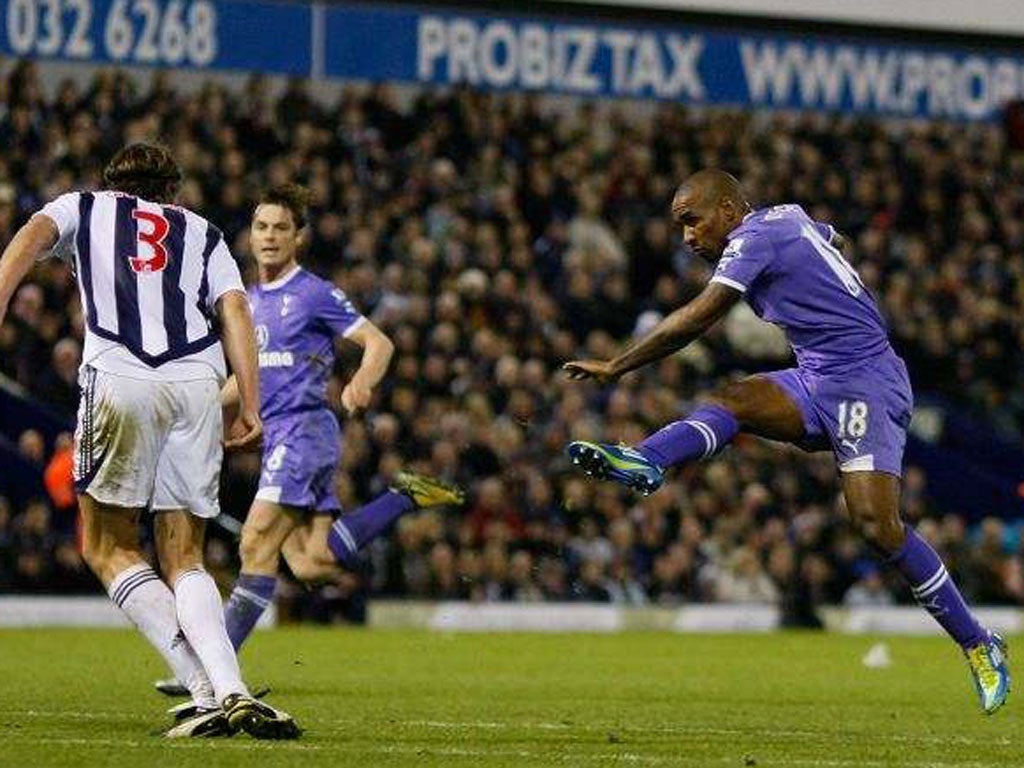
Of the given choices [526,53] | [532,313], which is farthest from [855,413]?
[526,53]

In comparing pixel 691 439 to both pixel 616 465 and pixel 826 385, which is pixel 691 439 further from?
pixel 826 385

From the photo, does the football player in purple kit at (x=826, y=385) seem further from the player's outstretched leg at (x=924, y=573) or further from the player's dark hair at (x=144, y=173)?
the player's dark hair at (x=144, y=173)

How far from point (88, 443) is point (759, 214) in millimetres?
3236

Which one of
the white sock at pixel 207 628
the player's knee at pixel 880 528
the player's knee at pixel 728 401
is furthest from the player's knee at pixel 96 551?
the player's knee at pixel 880 528

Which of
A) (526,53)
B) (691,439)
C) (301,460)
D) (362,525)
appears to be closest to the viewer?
(691,439)

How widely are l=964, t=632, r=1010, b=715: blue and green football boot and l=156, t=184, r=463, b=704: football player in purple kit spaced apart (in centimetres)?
353

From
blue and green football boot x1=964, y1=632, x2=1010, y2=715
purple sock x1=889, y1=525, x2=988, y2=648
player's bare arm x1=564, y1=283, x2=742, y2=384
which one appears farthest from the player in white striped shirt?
blue and green football boot x1=964, y1=632, x2=1010, y2=715

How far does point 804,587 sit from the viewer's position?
23.0m

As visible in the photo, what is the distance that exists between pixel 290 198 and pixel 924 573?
4.01 m

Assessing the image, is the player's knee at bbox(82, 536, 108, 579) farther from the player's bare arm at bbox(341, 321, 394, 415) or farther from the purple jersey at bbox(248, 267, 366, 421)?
the purple jersey at bbox(248, 267, 366, 421)

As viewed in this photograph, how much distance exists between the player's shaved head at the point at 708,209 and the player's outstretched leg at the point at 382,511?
372 cm

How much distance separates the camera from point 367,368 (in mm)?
12297

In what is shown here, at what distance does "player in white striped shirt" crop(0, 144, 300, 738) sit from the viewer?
9.02 metres

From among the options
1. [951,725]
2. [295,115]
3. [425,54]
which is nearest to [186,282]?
[951,725]
